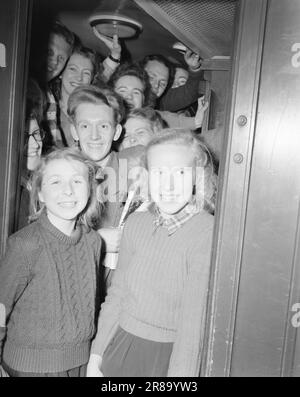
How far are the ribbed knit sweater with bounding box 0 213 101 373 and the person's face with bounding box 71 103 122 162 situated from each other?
629 millimetres

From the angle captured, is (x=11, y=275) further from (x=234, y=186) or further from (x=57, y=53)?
(x=57, y=53)

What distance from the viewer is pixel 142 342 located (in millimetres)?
1244

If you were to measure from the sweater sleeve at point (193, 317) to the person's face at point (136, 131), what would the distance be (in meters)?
1.08

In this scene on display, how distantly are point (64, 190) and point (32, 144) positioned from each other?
598 mm

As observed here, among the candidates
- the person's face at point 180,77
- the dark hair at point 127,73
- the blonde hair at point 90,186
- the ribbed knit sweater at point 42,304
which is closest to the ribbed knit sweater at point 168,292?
the ribbed knit sweater at point 42,304

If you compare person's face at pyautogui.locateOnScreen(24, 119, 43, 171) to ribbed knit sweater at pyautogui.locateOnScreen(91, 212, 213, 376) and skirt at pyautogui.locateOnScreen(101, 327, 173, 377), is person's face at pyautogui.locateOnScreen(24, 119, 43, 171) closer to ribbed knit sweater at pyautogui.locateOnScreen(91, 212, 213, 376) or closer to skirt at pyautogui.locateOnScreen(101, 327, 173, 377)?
ribbed knit sweater at pyautogui.locateOnScreen(91, 212, 213, 376)

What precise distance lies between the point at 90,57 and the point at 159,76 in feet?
1.79

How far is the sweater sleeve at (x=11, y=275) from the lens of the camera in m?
1.23

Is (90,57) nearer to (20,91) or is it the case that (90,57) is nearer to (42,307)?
(20,91)

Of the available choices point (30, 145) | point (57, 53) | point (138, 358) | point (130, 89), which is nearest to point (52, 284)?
point (138, 358)

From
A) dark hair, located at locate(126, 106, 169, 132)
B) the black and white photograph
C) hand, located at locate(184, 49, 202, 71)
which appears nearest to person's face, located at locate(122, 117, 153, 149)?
dark hair, located at locate(126, 106, 169, 132)

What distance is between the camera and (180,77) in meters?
3.17

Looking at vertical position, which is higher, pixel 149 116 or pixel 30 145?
pixel 149 116

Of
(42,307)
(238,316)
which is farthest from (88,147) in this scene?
(238,316)
